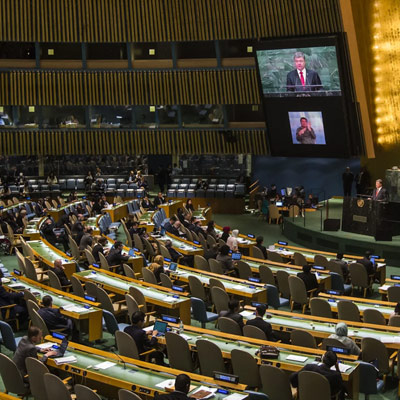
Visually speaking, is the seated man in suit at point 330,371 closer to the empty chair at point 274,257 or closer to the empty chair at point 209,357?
the empty chair at point 209,357

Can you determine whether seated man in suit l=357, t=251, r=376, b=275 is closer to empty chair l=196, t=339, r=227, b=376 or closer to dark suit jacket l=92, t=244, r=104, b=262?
dark suit jacket l=92, t=244, r=104, b=262

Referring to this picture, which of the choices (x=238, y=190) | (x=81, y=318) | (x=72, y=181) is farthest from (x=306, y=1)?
(x=81, y=318)

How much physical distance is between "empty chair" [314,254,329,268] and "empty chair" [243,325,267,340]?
19.1 ft

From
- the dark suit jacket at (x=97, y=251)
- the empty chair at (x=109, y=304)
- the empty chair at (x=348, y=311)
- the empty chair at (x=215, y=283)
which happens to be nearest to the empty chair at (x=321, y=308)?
the empty chair at (x=348, y=311)

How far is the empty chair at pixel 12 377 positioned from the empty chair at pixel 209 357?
6.93ft

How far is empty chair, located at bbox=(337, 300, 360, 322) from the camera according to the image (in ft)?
36.0

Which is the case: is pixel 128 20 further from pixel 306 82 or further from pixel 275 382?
pixel 275 382

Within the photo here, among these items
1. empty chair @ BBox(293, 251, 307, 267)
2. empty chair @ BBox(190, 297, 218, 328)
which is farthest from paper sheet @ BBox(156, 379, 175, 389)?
empty chair @ BBox(293, 251, 307, 267)

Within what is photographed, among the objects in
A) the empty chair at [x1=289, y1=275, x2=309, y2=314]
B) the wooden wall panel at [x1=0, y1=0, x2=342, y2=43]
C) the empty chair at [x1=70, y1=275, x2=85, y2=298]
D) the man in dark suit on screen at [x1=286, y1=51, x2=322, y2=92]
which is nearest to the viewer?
the empty chair at [x1=70, y1=275, x2=85, y2=298]

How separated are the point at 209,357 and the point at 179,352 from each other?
0.53 meters

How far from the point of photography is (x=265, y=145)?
30.1 meters

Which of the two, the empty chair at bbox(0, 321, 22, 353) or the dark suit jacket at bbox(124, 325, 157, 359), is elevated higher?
the empty chair at bbox(0, 321, 22, 353)

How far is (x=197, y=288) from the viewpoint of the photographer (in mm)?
12930

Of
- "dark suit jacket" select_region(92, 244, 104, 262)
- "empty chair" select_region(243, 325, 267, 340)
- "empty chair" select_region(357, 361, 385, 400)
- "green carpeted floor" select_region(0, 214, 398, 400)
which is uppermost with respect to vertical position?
"green carpeted floor" select_region(0, 214, 398, 400)
